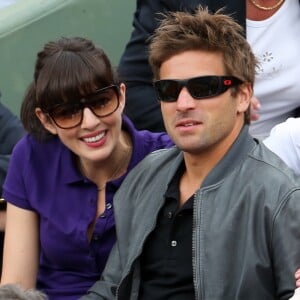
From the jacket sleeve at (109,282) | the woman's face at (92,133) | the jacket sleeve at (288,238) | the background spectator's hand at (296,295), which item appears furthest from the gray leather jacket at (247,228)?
the woman's face at (92,133)

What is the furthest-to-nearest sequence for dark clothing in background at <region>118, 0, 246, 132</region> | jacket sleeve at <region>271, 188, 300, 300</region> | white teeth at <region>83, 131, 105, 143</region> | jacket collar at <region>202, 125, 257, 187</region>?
dark clothing in background at <region>118, 0, 246, 132</region>
white teeth at <region>83, 131, 105, 143</region>
jacket collar at <region>202, 125, 257, 187</region>
jacket sleeve at <region>271, 188, 300, 300</region>

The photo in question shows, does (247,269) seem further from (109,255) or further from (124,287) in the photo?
(109,255)

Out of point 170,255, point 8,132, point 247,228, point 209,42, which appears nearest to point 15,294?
point 170,255

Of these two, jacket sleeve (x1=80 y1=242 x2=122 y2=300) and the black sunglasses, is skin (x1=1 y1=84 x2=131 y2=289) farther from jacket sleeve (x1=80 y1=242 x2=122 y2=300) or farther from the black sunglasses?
the black sunglasses

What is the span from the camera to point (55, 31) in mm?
4227

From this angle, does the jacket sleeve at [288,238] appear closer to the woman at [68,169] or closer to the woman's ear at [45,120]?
the woman at [68,169]

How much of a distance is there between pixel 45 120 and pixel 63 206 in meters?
0.26

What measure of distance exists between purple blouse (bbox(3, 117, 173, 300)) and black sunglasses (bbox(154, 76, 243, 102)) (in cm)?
49

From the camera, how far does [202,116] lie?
2.48 metres

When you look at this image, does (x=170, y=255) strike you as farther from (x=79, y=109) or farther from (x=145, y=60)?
(x=145, y=60)

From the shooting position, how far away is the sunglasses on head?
2.80m

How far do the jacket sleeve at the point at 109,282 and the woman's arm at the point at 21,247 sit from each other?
0.92 ft

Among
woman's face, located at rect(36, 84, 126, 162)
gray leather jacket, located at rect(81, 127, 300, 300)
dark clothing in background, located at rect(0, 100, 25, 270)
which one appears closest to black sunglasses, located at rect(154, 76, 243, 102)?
gray leather jacket, located at rect(81, 127, 300, 300)

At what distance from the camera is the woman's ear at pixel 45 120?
288 cm
